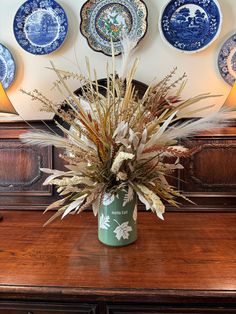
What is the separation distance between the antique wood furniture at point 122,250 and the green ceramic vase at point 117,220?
35mm

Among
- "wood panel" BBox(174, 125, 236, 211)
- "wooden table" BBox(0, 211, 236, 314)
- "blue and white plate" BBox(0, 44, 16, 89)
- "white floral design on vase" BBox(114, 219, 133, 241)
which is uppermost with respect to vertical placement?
"blue and white plate" BBox(0, 44, 16, 89)

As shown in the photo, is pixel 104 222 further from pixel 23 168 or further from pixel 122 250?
pixel 23 168

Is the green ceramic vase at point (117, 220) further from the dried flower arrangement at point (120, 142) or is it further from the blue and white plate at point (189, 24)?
the blue and white plate at point (189, 24)

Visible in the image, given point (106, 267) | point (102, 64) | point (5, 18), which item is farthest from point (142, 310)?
point (5, 18)

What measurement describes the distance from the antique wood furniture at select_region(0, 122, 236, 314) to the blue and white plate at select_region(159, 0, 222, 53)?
0.47m

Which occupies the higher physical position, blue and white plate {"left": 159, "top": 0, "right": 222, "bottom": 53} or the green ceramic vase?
blue and white plate {"left": 159, "top": 0, "right": 222, "bottom": 53}

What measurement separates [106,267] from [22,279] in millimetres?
242

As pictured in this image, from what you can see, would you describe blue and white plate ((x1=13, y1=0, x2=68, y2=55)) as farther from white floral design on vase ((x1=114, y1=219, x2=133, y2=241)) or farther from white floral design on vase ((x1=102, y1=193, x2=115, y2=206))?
white floral design on vase ((x1=114, y1=219, x2=133, y2=241))

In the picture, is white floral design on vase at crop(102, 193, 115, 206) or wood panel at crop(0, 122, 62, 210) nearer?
white floral design on vase at crop(102, 193, 115, 206)

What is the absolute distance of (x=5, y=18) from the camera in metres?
1.31

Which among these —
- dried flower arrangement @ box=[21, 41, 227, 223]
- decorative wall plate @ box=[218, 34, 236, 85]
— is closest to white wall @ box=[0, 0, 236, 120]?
decorative wall plate @ box=[218, 34, 236, 85]

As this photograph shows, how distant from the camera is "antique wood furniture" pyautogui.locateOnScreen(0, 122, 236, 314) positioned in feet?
2.13

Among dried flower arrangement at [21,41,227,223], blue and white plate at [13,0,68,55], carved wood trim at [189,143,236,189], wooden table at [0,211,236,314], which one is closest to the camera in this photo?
wooden table at [0,211,236,314]

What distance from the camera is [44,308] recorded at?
2.25ft
